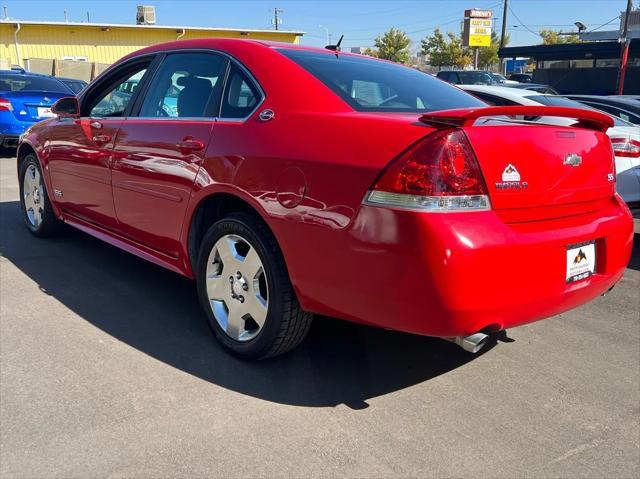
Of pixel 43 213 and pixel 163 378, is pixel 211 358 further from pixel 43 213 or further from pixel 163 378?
pixel 43 213

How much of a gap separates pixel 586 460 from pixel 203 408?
1671mm

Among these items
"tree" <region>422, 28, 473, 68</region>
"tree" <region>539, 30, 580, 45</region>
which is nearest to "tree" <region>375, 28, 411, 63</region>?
"tree" <region>422, 28, 473, 68</region>

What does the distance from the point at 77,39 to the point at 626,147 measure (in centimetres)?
3698

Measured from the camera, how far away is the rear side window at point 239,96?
3236mm

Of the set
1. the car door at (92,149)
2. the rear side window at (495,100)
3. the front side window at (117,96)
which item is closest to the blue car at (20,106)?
the car door at (92,149)

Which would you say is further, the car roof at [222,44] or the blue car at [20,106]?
the blue car at [20,106]

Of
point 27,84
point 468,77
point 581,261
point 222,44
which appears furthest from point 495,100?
point 468,77

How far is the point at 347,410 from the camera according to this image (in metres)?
2.90

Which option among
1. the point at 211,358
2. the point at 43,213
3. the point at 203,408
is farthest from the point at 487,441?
the point at 43,213

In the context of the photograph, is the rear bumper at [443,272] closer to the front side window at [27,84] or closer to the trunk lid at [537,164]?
the trunk lid at [537,164]

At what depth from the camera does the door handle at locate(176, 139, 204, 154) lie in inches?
132

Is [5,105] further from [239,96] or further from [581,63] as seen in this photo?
[581,63]

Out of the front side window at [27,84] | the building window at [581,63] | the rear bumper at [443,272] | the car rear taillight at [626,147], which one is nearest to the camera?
the rear bumper at [443,272]

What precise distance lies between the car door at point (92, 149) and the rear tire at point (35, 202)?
382 millimetres
